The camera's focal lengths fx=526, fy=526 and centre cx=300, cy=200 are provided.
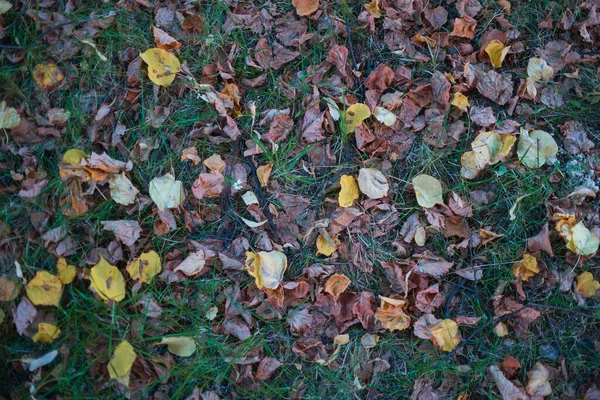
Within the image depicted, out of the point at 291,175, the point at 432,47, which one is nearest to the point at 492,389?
the point at 291,175

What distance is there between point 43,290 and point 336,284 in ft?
3.75

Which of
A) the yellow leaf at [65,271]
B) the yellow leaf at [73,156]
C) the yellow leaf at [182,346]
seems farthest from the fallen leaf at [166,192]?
the yellow leaf at [182,346]

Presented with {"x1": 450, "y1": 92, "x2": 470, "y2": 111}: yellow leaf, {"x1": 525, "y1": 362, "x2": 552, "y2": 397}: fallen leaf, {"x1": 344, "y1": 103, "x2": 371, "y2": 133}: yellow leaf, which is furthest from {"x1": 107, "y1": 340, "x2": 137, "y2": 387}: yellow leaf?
{"x1": 450, "y1": 92, "x2": 470, "y2": 111}: yellow leaf

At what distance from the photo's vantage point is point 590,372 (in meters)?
2.11

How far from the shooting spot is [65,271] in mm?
2076

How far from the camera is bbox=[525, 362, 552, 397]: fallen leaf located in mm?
2051

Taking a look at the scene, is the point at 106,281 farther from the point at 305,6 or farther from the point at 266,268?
the point at 305,6

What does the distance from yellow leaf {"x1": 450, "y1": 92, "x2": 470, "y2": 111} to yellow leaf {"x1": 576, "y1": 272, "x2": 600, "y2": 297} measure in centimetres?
85

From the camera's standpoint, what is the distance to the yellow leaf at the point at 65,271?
2.07 m

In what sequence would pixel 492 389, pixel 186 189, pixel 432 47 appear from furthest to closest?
pixel 432 47 → pixel 186 189 → pixel 492 389

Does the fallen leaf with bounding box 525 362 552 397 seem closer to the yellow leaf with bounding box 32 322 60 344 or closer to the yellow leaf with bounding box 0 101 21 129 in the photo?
the yellow leaf with bounding box 32 322 60 344

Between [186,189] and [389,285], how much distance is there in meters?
0.93

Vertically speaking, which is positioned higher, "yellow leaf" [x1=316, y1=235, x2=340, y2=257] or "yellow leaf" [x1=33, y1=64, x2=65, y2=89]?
"yellow leaf" [x1=33, y1=64, x2=65, y2=89]

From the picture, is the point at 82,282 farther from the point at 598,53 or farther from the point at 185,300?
the point at 598,53
